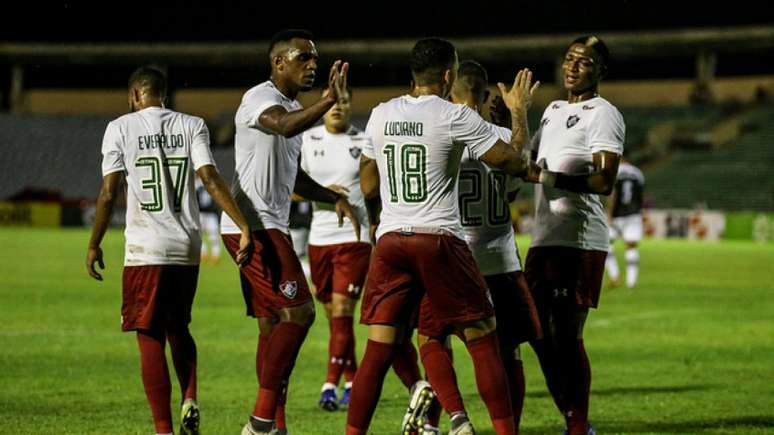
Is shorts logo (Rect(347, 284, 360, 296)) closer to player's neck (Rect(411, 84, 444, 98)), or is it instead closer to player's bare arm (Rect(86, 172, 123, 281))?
player's bare arm (Rect(86, 172, 123, 281))

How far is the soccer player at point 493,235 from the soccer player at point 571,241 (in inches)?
11.8

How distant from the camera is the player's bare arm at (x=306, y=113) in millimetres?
6371

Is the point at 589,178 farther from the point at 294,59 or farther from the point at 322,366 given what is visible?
the point at 322,366

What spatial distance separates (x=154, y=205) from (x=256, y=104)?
2.93ft

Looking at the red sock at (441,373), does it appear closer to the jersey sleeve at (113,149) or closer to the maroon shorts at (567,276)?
the maroon shorts at (567,276)

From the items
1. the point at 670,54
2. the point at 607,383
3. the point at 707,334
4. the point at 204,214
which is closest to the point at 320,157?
the point at 607,383

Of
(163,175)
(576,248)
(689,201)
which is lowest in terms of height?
(689,201)

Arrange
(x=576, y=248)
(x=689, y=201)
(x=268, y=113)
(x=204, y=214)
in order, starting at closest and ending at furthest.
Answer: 1. (x=268, y=113)
2. (x=576, y=248)
3. (x=204, y=214)
4. (x=689, y=201)

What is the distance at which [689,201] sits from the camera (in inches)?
1960

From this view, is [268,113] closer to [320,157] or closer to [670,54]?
[320,157]

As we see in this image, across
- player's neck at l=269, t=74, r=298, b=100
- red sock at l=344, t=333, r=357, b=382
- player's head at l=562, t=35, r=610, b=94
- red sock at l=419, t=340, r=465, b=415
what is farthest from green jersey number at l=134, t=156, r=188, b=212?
red sock at l=344, t=333, r=357, b=382

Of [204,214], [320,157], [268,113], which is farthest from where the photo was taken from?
[204,214]

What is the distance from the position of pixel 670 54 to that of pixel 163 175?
2162 inches

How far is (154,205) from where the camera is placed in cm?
718
